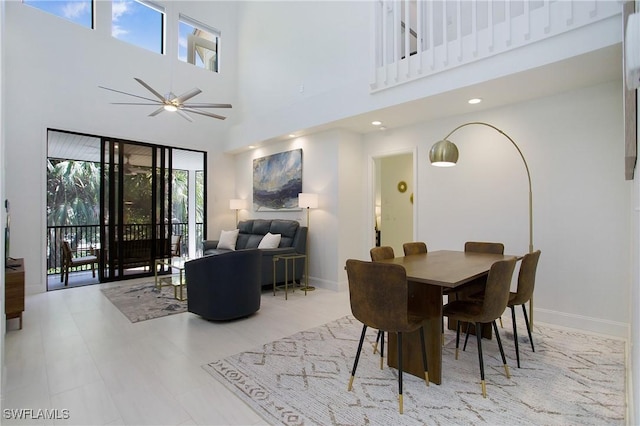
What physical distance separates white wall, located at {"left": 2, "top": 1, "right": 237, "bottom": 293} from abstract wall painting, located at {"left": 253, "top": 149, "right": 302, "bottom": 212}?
1.49 metres

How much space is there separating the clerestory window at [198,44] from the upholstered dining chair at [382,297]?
6.74 m

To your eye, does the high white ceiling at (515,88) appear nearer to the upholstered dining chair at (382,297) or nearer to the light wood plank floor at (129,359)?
the upholstered dining chair at (382,297)

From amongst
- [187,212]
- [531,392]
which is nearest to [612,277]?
[531,392]

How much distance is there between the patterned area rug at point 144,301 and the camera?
3.95 meters

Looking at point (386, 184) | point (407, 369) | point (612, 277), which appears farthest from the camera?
point (386, 184)

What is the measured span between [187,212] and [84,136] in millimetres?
3577

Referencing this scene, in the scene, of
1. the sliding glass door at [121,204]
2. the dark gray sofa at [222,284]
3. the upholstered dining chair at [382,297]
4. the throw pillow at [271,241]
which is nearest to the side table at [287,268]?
the throw pillow at [271,241]

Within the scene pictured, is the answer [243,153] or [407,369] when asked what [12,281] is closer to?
[407,369]

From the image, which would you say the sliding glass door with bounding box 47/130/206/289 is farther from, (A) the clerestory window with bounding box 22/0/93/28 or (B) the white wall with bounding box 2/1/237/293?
(A) the clerestory window with bounding box 22/0/93/28

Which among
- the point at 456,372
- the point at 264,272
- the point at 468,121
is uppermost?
the point at 468,121

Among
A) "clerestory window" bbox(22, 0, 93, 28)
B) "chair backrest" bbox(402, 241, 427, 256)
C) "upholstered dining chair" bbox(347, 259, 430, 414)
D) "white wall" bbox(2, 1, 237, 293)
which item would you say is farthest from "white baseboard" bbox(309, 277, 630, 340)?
"clerestory window" bbox(22, 0, 93, 28)

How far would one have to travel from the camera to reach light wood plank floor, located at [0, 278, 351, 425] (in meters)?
2.03

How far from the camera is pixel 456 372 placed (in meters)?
2.49

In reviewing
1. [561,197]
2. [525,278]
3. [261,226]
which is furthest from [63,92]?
[561,197]
